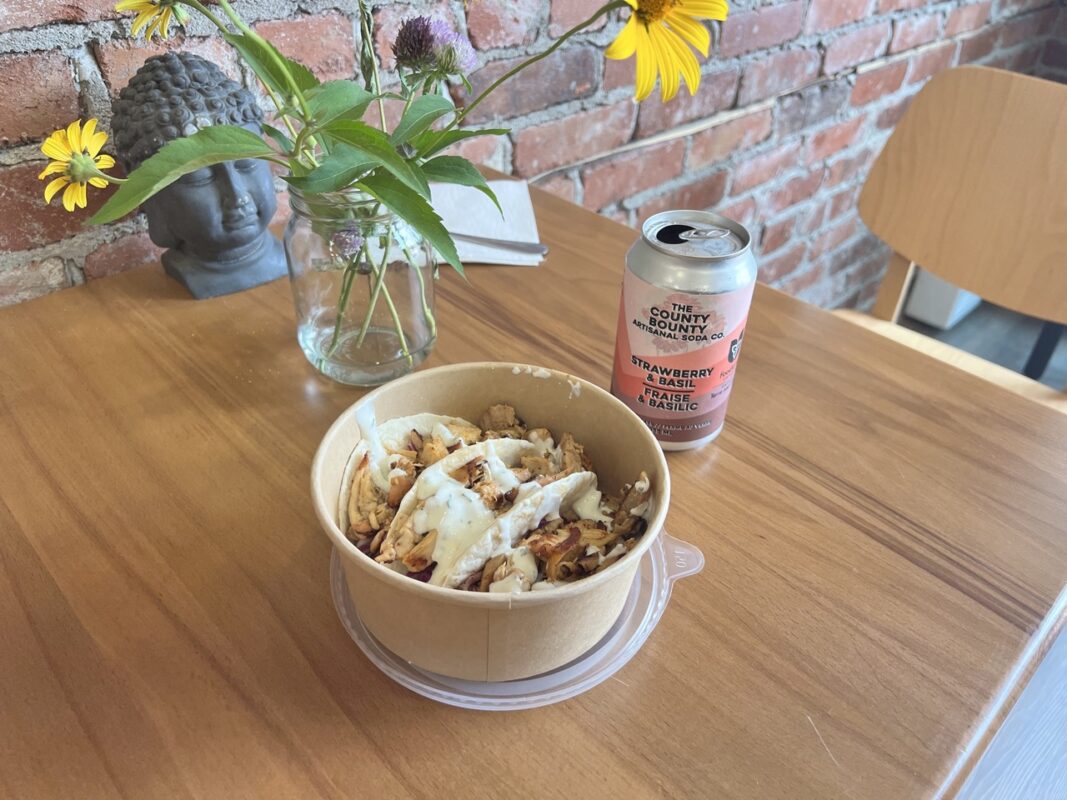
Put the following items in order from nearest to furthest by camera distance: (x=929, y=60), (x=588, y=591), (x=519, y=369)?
(x=588, y=591)
(x=519, y=369)
(x=929, y=60)

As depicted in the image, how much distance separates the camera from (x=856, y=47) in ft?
4.49

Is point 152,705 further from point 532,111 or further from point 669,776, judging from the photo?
point 532,111

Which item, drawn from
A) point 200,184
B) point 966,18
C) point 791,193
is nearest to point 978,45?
point 966,18

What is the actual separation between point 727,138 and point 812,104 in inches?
8.4

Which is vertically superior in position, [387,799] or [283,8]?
[283,8]

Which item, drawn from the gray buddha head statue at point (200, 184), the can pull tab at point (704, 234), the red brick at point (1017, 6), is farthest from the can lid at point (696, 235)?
the red brick at point (1017, 6)

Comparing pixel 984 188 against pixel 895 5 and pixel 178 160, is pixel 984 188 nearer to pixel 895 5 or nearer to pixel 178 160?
pixel 895 5

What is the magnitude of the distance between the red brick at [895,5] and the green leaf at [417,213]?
49.0 inches

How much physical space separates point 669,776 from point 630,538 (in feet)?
0.35

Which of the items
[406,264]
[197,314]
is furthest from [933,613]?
[197,314]

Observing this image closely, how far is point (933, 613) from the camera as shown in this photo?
0.43 meters

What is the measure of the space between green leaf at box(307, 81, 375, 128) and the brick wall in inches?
11.6

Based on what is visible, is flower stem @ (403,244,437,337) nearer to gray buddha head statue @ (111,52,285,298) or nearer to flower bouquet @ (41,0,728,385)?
flower bouquet @ (41,0,728,385)

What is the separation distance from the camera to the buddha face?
0.59 m
